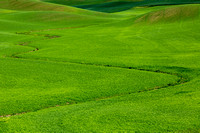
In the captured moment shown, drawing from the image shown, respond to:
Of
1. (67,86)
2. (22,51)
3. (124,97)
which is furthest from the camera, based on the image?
(22,51)

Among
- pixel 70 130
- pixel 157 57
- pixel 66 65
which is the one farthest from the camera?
pixel 157 57

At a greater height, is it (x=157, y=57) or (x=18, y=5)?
(x=18, y=5)

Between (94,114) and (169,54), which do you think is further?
(169,54)

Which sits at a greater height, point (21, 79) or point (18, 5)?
point (18, 5)

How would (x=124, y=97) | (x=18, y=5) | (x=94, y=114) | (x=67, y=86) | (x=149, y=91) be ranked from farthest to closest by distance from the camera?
(x=18, y=5)
(x=67, y=86)
(x=149, y=91)
(x=124, y=97)
(x=94, y=114)

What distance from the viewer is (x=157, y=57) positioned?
32.3 meters

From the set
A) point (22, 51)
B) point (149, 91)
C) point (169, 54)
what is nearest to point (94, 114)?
point (149, 91)

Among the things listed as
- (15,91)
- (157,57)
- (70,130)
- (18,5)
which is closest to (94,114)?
(70,130)

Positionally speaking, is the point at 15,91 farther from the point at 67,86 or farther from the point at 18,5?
the point at 18,5

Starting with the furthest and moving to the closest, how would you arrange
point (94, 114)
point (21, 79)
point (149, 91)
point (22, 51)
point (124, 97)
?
point (22, 51)
point (21, 79)
point (149, 91)
point (124, 97)
point (94, 114)

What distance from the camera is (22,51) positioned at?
39.6 metres

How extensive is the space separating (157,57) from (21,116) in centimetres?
2173

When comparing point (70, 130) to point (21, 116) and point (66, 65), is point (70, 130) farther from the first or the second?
point (66, 65)

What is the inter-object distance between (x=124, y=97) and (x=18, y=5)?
118 metres
